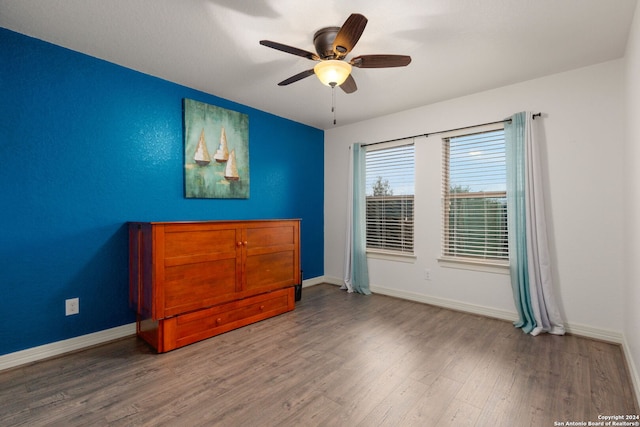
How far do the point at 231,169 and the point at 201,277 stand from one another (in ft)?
4.54

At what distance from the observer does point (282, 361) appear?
7.48 ft

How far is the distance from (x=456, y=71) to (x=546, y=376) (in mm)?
2551

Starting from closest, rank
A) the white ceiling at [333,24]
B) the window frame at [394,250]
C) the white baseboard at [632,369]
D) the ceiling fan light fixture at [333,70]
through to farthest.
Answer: the white baseboard at [632,369] < the white ceiling at [333,24] < the ceiling fan light fixture at [333,70] < the window frame at [394,250]

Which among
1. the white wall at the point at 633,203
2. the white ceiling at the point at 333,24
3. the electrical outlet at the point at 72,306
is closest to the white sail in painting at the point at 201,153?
the white ceiling at the point at 333,24

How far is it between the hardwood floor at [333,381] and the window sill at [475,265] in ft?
1.98

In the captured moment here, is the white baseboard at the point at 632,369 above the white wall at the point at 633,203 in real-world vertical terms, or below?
below

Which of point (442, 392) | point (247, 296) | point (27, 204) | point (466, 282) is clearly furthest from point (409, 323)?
point (27, 204)

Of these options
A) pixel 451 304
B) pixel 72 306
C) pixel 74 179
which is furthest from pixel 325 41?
pixel 451 304

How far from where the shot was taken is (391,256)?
4.07 m

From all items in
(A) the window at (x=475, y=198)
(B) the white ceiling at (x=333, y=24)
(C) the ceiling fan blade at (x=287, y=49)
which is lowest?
(A) the window at (x=475, y=198)

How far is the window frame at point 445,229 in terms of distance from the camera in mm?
3205

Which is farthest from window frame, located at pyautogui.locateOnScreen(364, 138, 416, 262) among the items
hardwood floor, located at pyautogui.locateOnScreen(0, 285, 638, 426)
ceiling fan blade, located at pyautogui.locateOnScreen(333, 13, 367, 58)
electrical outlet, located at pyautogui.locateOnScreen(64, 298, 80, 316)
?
electrical outlet, located at pyautogui.locateOnScreen(64, 298, 80, 316)

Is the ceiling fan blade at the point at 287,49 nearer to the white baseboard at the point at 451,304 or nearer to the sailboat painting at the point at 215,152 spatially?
the sailboat painting at the point at 215,152

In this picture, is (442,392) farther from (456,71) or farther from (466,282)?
(456,71)
